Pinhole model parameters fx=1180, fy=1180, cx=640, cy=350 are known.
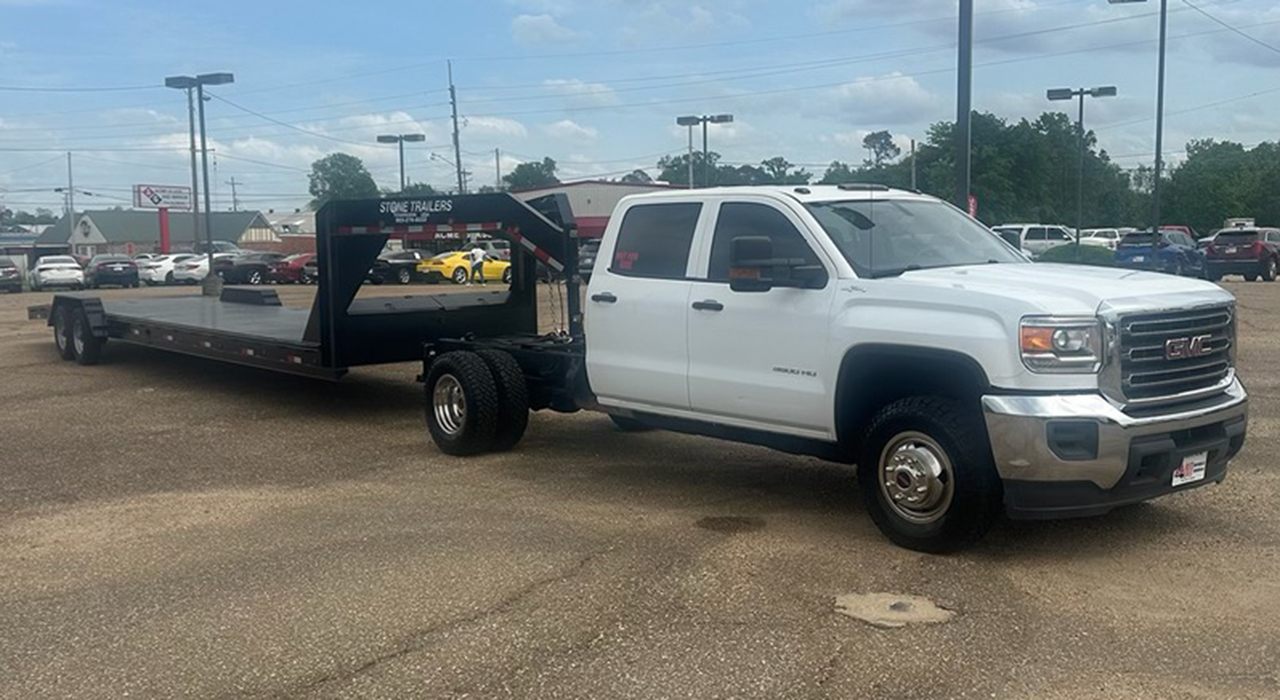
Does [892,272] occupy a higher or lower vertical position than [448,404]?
higher

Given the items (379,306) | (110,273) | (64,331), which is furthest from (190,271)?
(379,306)

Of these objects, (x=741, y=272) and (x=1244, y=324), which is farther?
(x=1244, y=324)

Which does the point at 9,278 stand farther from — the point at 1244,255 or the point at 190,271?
the point at 1244,255

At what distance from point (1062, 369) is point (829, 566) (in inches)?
61.5

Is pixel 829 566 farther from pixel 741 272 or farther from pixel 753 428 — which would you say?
pixel 741 272

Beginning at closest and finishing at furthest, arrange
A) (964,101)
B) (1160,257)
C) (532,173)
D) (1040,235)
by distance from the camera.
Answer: (964,101) → (1160,257) → (1040,235) → (532,173)

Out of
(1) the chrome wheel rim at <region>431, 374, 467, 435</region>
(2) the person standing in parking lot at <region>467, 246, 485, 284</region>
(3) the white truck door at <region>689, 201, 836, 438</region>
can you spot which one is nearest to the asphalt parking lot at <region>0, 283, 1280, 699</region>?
(1) the chrome wheel rim at <region>431, 374, 467, 435</region>

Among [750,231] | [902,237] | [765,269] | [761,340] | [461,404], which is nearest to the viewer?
[765,269]

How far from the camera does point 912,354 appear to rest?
6.31 m

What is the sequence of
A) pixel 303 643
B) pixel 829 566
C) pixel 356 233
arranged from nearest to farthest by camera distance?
pixel 303 643 → pixel 829 566 → pixel 356 233

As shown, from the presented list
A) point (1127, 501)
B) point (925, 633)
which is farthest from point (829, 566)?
point (1127, 501)

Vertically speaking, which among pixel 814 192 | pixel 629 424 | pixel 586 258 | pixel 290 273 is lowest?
pixel 629 424

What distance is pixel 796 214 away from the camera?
7.16 meters

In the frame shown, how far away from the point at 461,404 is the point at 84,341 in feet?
27.9
